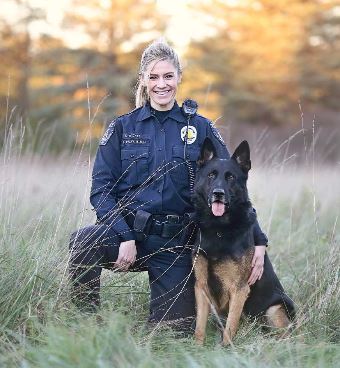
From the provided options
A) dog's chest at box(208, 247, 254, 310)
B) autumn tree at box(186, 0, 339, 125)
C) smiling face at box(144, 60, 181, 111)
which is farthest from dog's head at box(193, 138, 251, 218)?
autumn tree at box(186, 0, 339, 125)

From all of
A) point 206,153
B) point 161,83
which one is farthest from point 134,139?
point 206,153

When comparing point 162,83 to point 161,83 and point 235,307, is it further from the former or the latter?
point 235,307

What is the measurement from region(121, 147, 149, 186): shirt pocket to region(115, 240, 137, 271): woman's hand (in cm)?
45

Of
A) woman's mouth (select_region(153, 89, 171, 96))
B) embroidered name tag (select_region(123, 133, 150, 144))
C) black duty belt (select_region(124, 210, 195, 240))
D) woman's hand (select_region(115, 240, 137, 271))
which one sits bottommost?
woman's hand (select_region(115, 240, 137, 271))

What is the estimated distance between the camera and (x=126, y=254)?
399 cm

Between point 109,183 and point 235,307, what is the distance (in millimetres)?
1190

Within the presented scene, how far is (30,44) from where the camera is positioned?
20297 mm

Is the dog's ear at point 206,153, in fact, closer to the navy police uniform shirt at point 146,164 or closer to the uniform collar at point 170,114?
the navy police uniform shirt at point 146,164

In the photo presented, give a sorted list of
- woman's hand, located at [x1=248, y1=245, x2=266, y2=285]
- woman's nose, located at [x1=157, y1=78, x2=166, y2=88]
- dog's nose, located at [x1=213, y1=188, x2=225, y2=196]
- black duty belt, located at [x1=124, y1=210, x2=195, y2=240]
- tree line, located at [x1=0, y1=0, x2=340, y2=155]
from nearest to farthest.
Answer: dog's nose, located at [x1=213, y1=188, x2=225, y2=196]
woman's hand, located at [x1=248, y1=245, x2=266, y2=285]
black duty belt, located at [x1=124, y1=210, x2=195, y2=240]
woman's nose, located at [x1=157, y1=78, x2=166, y2=88]
tree line, located at [x1=0, y1=0, x2=340, y2=155]

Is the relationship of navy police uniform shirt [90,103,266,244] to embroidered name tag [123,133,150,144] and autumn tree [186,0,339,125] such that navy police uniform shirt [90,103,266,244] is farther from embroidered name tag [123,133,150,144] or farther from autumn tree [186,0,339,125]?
autumn tree [186,0,339,125]

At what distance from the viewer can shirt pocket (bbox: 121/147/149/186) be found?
4.15 meters

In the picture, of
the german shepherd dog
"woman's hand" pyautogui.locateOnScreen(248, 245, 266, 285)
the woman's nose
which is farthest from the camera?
the woman's nose

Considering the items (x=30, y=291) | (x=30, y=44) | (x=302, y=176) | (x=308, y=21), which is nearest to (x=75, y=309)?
(x=30, y=291)

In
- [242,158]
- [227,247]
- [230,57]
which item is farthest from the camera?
[230,57]
